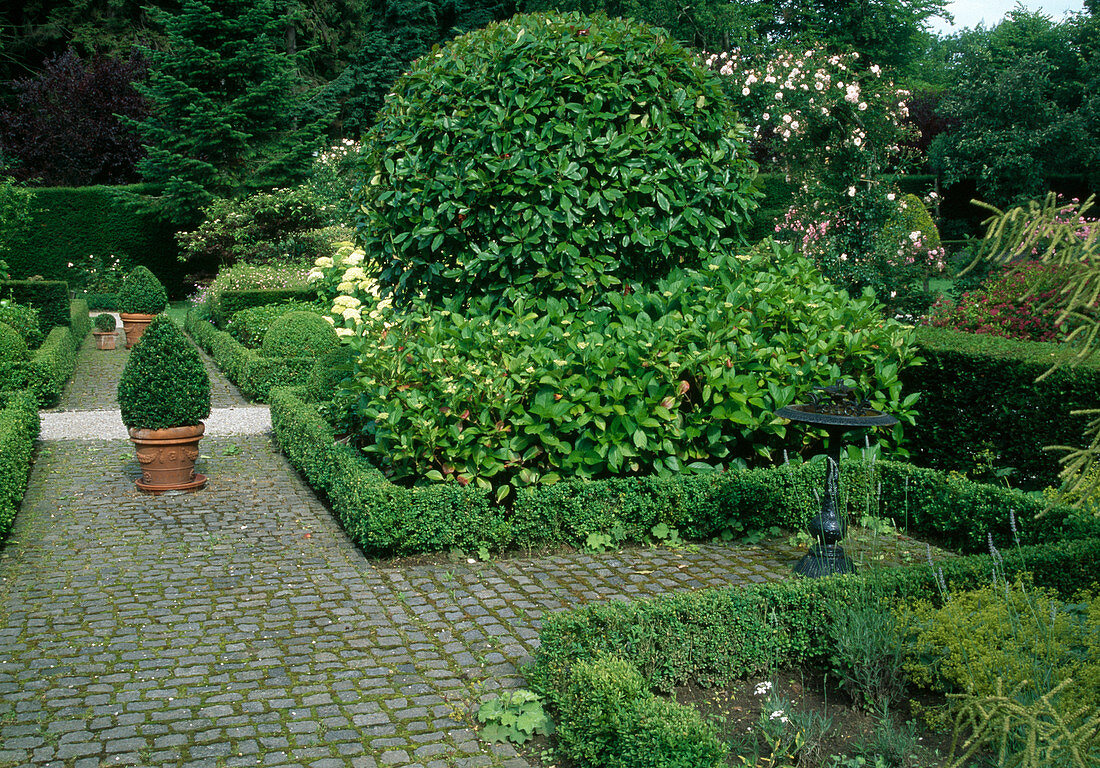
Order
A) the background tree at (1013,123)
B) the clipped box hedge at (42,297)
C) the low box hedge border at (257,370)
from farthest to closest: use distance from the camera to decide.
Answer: the background tree at (1013,123)
the clipped box hedge at (42,297)
the low box hedge border at (257,370)

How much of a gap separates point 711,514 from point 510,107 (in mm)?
3429

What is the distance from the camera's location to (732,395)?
6.02 m

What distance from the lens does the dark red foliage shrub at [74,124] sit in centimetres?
2672

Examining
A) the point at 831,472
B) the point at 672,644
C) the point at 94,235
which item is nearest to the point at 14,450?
the point at 672,644

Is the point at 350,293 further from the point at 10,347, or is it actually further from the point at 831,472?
the point at 831,472

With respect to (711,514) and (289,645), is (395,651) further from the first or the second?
(711,514)

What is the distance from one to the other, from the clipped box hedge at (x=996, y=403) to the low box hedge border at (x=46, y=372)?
30.8 ft

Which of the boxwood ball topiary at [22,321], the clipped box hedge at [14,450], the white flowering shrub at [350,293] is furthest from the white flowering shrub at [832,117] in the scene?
the boxwood ball topiary at [22,321]

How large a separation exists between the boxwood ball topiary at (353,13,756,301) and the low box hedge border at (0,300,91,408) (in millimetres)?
5746

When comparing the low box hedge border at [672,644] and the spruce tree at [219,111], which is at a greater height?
the spruce tree at [219,111]

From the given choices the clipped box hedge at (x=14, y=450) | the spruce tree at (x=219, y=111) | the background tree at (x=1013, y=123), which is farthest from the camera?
the background tree at (x=1013, y=123)

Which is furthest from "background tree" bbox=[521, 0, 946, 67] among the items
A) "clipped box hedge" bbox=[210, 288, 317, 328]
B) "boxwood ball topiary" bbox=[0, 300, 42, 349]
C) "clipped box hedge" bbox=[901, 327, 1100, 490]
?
"clipped box hedge" bbox=[901, 327, 1100, 490]

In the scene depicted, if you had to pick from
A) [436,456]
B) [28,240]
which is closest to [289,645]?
[436,456]

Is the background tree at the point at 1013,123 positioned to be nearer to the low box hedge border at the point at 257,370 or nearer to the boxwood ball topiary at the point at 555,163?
the low box hedge border at the point at 257,370
